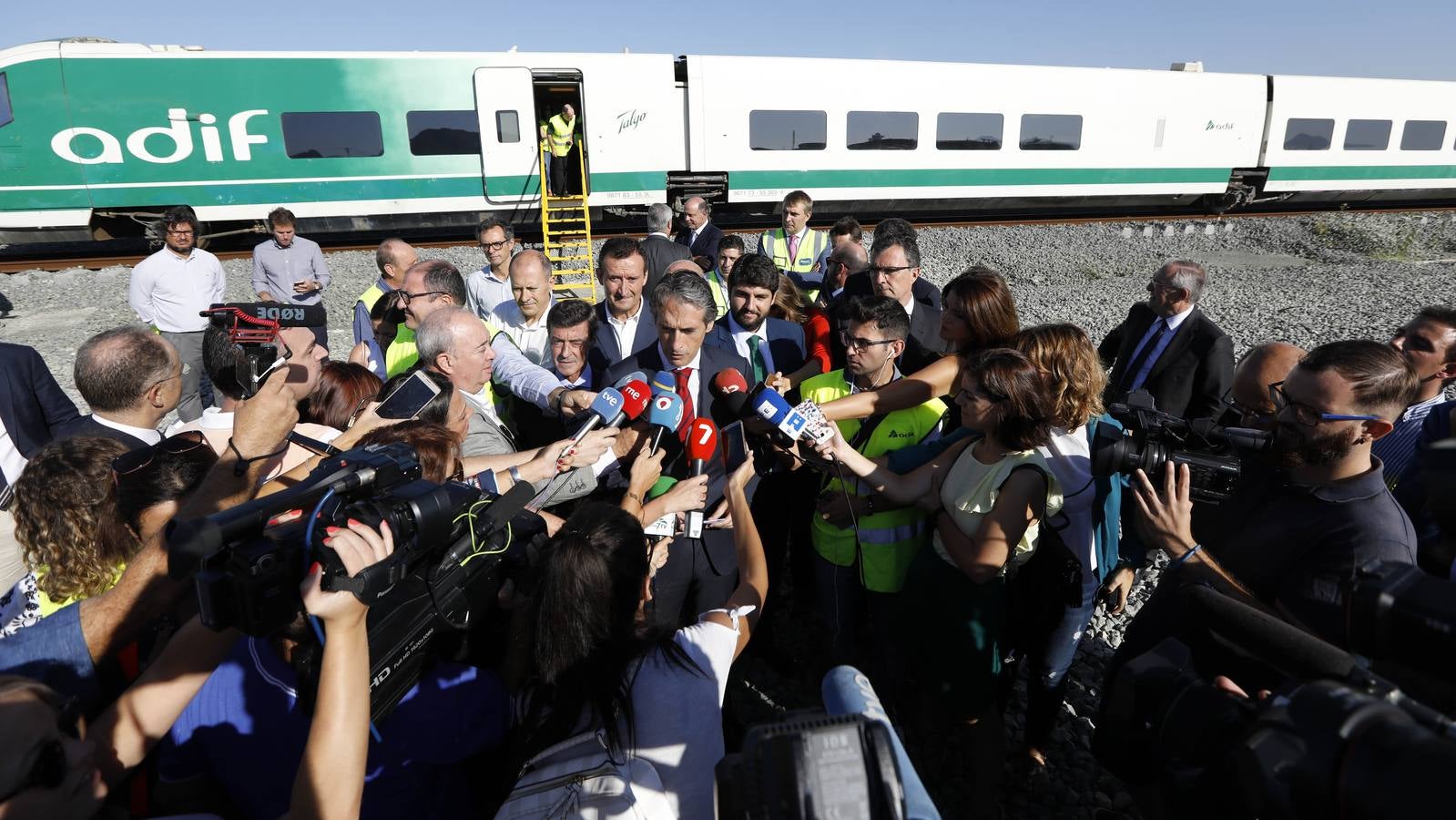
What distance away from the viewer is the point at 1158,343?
407cm

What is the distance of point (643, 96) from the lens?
12359mm

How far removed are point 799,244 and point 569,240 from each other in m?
6.73

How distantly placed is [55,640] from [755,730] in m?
1.67

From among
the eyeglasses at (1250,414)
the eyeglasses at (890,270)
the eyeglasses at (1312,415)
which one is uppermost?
the eyeglasses at (890,270)

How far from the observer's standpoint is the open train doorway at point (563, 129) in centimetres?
1189

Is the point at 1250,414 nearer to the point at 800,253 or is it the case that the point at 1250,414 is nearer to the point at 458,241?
the point at 800,253

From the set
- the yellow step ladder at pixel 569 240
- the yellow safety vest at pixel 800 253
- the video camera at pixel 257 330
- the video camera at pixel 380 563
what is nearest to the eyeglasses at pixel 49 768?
the video camera at pixel 380 563

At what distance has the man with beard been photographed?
1.79 meters

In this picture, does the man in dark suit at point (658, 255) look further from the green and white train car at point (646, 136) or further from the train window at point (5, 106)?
the train window at point (5, 106)

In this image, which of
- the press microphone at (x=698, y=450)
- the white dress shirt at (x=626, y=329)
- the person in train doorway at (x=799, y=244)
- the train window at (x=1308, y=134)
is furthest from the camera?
the train window at (x=1308, y=134)

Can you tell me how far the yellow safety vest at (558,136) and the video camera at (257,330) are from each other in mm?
10507

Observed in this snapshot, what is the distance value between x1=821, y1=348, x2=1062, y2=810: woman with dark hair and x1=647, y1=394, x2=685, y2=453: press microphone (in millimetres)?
607

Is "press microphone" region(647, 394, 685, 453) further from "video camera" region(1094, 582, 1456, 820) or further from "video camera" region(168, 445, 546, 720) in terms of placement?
"video camera" region(1094, 582, 1456, 820)

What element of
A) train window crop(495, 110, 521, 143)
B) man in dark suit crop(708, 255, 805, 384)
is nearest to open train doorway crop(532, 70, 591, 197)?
train window crop(495, 110, 521, 143)
